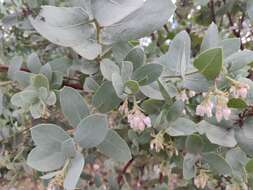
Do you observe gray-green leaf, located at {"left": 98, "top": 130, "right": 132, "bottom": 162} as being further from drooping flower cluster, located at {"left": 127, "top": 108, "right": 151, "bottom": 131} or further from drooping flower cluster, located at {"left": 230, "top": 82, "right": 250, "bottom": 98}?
drooping flower cluster, located at {"left": 230, "top": 82, "right": 250, "bottom": 98}

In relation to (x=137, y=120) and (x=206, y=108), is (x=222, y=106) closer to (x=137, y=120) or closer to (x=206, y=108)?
(x=206, y=108)

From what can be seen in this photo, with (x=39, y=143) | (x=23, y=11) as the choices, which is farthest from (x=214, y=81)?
(x=23, y=11)

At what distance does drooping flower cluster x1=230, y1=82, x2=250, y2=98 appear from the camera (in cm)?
70

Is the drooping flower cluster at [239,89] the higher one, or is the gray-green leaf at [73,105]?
the drooping flower cluster at [239,89]

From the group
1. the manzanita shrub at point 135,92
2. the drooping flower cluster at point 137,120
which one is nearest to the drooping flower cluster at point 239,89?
the manzanita shrub at point 135,92

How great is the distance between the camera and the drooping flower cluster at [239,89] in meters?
0.70

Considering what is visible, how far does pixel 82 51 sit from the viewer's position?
71cm

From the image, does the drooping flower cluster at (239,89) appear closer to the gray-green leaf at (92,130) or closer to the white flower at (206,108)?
the white flower at (206,108)

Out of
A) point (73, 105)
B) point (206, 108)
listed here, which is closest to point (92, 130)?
point (73, 105)

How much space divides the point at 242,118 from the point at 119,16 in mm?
373

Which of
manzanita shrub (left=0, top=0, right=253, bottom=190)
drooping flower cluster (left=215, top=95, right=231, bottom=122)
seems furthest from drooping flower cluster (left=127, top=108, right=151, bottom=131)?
drooping flower cluster (left=215, top=95, right=231, bottom=122)

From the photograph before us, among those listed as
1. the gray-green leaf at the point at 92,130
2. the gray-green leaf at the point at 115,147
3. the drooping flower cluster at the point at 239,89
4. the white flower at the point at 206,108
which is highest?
the drooping flower cluster at the point at 239,89

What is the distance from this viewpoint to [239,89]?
0.71 metres

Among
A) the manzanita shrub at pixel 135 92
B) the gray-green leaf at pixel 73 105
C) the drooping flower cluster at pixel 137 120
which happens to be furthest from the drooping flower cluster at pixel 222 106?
the gray-green leaf at pixel 73 105
